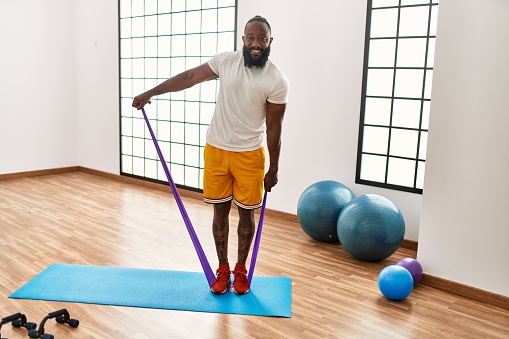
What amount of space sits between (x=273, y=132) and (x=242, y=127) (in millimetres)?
168

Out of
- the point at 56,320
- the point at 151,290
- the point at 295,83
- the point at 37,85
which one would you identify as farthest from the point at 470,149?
the point at 37,85

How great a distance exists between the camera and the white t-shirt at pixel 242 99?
2.62m

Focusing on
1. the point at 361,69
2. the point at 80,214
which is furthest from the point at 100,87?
the point at 361,69

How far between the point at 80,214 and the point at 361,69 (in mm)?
2796

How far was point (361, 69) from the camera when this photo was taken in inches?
158

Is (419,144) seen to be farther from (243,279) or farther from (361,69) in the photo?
(243,279)

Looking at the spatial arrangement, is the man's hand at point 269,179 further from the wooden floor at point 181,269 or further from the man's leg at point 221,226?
the wooden floor at point 181,269

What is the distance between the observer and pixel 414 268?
3064 millimetres

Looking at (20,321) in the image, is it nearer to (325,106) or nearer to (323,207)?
(323,207)

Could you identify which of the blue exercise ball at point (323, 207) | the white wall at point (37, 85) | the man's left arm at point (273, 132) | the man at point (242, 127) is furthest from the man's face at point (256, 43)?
the white wall at point (37, 85)

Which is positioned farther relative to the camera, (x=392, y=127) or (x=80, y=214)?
(x=80, y=214)

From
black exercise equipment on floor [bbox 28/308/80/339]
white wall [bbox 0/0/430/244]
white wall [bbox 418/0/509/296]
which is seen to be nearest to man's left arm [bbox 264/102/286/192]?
white wall [bbox 418/0/509/296]

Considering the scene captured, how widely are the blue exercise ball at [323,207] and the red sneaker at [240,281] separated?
1024mm

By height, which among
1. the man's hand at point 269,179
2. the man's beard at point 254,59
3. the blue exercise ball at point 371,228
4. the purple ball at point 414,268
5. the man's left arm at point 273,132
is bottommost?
the purple ball at point 414,268
